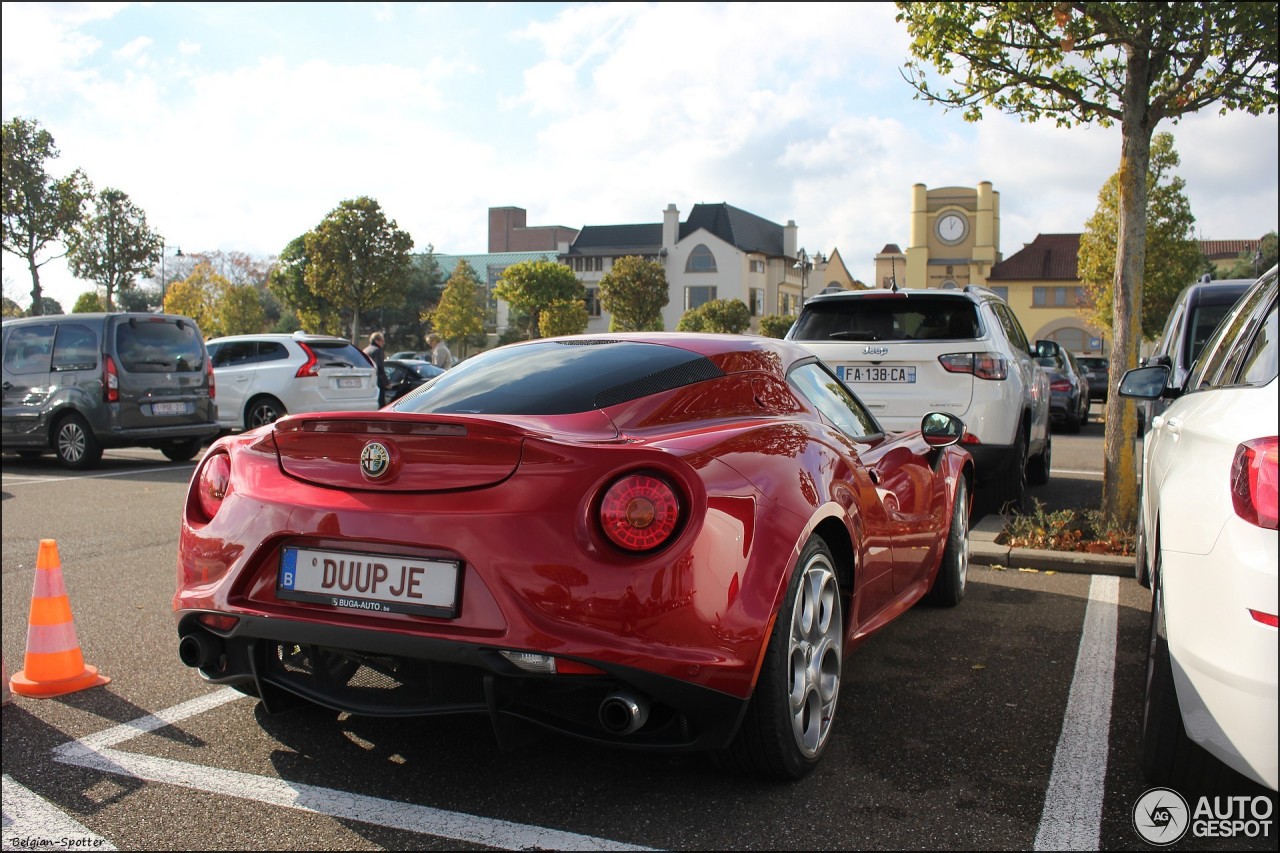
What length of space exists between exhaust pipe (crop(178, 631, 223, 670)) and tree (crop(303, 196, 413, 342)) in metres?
49.3

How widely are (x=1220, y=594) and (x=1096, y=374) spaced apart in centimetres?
2766

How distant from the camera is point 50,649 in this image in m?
4.14

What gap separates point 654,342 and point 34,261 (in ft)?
121

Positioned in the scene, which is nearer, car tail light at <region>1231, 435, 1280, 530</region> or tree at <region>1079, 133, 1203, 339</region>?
car tail light at <region>1231, 435, 1280, 530</region>

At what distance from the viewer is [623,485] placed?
2.80m

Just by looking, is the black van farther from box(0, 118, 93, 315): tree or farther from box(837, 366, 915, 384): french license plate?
Result: box(0, 118, 93, 315): tree

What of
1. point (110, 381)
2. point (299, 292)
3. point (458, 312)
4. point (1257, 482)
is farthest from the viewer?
point (458, 312)

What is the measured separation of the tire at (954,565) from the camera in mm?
5273

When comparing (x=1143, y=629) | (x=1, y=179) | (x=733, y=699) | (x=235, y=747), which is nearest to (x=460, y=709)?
(x=733, y=699)

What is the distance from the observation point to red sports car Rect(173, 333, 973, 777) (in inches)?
108

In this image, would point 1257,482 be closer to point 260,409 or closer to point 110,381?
point 110,381

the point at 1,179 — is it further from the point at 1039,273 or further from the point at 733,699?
the point at 1039,273

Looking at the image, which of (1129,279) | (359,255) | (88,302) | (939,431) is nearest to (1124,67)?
(1129,279)

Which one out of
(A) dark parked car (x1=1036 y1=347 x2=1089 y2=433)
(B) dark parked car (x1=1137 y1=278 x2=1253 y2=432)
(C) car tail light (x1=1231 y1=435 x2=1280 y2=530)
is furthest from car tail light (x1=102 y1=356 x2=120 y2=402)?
(A) dark parked car (x1=1036 y1=347 x2=1089 y2=433)
